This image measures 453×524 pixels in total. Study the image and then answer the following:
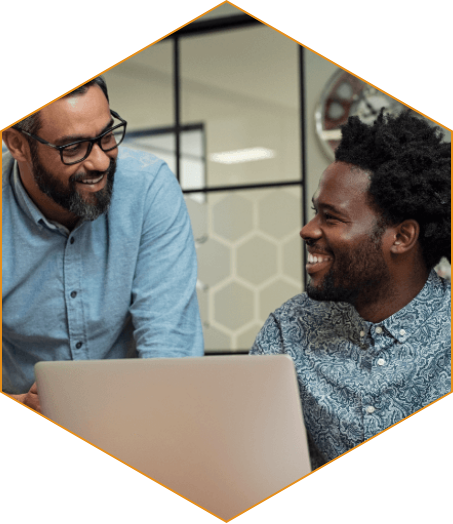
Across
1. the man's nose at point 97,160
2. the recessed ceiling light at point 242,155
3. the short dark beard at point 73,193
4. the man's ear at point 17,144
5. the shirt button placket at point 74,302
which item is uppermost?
the recessed ceiling light at point 242,155

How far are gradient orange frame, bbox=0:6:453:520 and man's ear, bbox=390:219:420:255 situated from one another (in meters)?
0.25

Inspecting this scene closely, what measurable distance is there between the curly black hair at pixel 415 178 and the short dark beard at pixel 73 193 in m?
0.55

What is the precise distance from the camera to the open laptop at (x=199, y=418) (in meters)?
0.73

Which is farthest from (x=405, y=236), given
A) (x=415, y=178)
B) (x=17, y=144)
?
(x=17, y=144)

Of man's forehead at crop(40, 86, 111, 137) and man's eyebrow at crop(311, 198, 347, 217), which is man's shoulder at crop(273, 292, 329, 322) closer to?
man's eyebrow at crop(311, 198, 347, 217)

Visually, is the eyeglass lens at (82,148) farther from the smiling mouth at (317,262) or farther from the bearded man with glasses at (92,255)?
the smiling mouth at (317,262)

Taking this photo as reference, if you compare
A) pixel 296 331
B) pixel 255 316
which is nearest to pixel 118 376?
pixel 296 331

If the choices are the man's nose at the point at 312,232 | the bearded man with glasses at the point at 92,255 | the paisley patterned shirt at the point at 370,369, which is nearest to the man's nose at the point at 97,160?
the bearded man with glasses at the point at 92,255

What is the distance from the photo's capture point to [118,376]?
771 millimetres

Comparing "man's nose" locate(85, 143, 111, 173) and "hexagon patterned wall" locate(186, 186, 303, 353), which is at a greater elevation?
"man's nose" locate(85, 143, 111, 173)

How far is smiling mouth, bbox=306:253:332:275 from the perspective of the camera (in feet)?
3.79

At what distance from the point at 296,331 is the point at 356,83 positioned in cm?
151

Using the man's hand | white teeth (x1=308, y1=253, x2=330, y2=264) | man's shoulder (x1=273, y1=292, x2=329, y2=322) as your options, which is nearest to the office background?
man's shoulder (x1=273, y1=292, x2=329, y2=322)
